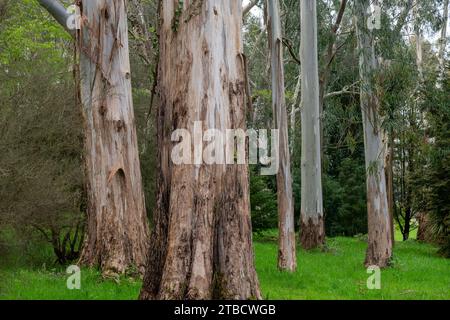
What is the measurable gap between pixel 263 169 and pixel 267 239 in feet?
14.3

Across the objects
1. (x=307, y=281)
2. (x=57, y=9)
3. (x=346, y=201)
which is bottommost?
(x=307, y=281)

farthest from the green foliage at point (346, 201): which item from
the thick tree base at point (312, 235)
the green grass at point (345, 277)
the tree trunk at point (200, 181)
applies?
the tree trunk at point (200, 181)

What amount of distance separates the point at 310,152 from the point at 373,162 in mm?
4483

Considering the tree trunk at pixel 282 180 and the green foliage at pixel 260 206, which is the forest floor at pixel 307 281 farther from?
the green foliage at pixel 260 206

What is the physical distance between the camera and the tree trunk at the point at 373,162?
13469 millimetres

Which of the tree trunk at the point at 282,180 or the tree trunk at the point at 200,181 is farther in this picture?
the tree trunk at the point at 282,180

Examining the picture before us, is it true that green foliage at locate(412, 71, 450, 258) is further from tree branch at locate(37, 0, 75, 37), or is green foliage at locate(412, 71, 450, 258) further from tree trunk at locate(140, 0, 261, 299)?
tree trunk at locate(140, 0, 261, 299)

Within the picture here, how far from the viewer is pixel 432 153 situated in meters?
16.8

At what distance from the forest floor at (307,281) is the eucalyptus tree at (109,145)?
1.72 feet

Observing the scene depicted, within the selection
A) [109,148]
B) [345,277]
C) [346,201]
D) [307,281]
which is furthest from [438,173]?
[109,148]

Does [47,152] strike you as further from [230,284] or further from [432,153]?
[432,153]

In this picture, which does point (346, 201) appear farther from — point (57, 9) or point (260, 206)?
point (57, 9)

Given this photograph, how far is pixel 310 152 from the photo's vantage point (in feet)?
58.2

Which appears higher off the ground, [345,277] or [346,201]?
[346,201]
